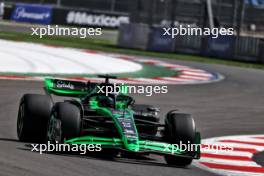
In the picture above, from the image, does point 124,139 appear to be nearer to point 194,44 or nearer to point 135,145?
point 135,145

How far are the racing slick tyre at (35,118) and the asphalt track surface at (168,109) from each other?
0.67 ft

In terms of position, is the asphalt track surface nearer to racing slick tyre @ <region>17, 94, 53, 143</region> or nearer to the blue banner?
racing slick tyre @ <region>17, 94, 53, 143</region>

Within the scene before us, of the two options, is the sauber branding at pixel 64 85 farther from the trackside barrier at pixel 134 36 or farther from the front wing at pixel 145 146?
the trackside barrier at pixel 134 36

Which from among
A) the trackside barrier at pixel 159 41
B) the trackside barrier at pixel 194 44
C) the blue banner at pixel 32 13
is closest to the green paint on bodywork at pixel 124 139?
the trackside barrier at pixel 194 44

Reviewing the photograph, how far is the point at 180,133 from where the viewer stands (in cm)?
1079

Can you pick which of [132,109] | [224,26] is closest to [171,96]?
[132,109]

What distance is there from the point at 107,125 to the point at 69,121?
0.70 metres

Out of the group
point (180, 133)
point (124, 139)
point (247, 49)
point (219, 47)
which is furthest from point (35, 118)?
point (219, 47)

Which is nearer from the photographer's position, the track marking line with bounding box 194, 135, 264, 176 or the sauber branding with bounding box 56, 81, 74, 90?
the track marking line with bounding box 194, 135, 264, 176

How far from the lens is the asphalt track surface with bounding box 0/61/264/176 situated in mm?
9398

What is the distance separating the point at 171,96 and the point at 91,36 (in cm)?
2739

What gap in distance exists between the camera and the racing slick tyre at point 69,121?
1039cm

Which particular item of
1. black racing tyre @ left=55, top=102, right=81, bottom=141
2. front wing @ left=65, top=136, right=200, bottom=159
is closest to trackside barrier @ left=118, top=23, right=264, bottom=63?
front wing @ left=65, top=136, right=200, bottom=159

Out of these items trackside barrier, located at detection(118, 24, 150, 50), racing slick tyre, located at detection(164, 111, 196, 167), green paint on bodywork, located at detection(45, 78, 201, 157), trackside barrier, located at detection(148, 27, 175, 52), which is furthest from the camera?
trackside barrier, located at detection(118, 24, 150, 50)
